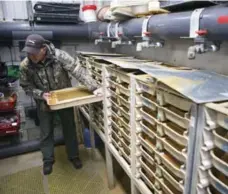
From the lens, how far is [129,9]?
1823 mm

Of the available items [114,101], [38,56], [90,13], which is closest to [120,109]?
[114,101]

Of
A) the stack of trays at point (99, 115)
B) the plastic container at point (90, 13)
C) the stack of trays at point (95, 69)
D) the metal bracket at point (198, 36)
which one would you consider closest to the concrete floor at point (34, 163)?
the stack of trays at point (99, 115)

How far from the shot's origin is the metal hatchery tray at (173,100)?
0.87 m

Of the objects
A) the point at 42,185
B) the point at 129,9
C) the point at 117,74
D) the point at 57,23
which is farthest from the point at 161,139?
the point at 57,23

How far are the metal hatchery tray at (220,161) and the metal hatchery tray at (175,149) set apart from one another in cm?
13

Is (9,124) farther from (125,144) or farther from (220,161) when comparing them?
(220,161)

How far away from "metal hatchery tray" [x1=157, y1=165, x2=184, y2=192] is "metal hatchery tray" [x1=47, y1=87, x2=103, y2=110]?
0.90 meters

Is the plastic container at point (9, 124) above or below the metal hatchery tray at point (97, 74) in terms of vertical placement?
below

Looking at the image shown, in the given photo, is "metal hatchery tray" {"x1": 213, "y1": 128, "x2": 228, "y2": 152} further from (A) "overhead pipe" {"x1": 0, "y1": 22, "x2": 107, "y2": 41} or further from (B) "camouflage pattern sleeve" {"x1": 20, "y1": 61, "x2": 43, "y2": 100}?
(A) "overhead pipe" {"x1": 0, "y1": 22, "x2": 107, "y2": 41}

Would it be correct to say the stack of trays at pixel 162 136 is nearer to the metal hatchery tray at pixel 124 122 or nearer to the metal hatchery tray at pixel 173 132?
the metal hatchery tray at pixel 173 132

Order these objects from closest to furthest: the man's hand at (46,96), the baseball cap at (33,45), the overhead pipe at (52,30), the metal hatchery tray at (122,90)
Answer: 1. the metal hatchery tray at (122,90)
2. the baseball cap at (33,45)
3. the man's hand at (46,96)
4. the overhead pipe at (52,30)

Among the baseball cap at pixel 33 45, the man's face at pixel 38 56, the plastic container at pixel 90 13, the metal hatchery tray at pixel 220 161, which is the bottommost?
the metal hatchery tray at pixel 220 161

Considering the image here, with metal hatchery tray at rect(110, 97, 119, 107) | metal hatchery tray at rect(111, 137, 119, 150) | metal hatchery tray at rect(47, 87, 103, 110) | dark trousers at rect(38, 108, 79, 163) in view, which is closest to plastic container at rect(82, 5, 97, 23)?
metal hatchery tray at rect(47, 87, 103, 110)

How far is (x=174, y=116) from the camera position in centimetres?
96
